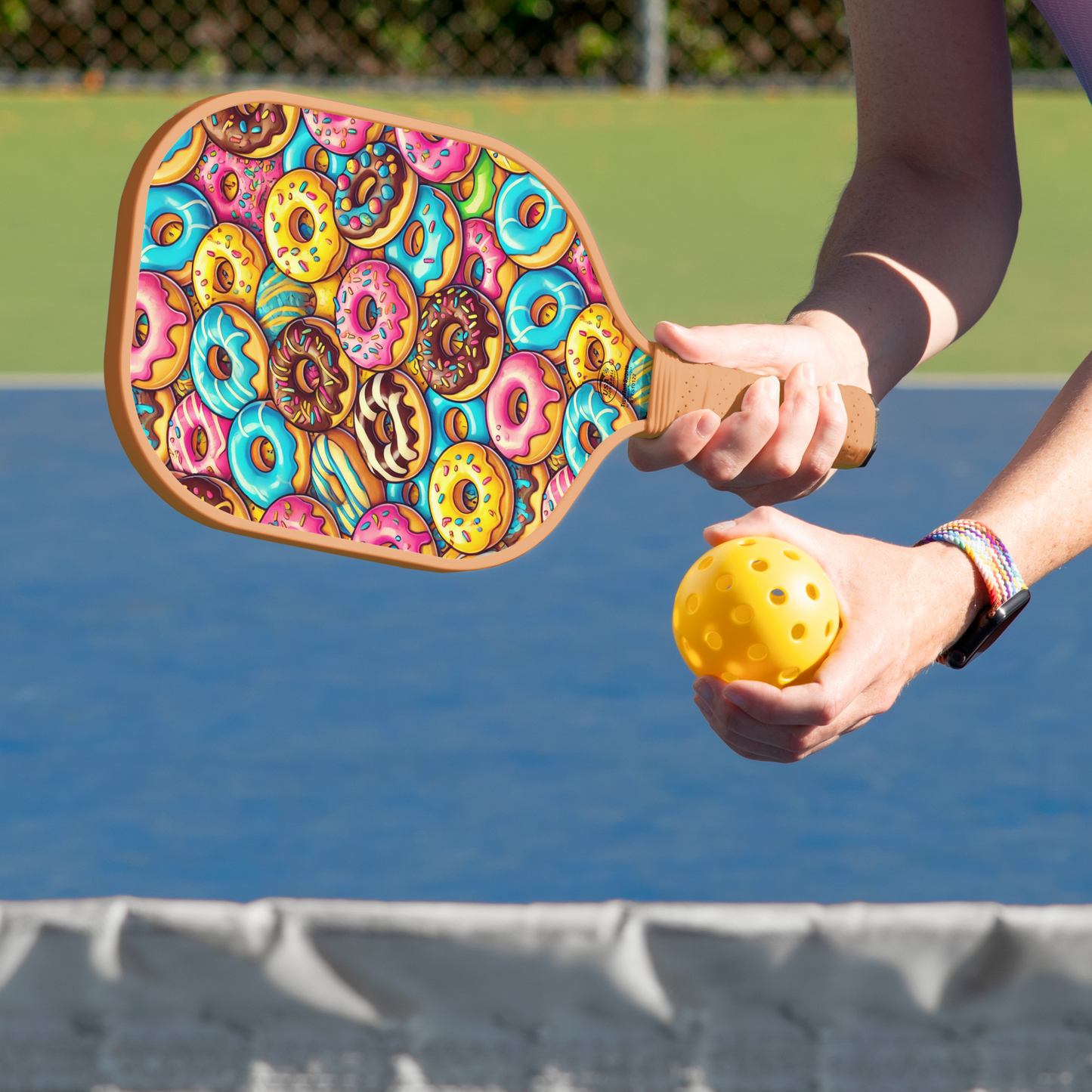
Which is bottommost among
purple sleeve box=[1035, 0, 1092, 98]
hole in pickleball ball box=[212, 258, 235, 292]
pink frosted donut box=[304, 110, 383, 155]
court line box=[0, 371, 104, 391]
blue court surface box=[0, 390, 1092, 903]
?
court line box=[0, 371, 104, 391]

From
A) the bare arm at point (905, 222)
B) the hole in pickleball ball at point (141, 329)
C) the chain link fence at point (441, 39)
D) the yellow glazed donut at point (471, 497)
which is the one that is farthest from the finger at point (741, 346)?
the chain link fence at point (441, 39)

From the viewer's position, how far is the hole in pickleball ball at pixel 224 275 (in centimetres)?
127

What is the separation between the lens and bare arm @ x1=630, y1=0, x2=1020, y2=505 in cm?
155

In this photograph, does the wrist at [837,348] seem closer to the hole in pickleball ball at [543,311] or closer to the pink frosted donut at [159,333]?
the hole in pickleball ball at [543,311]

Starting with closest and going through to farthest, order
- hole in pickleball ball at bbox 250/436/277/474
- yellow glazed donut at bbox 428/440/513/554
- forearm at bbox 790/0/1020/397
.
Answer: hole in pickleball ball at bbox 250/436/277/474, yellow glazed donut at bbox 428/440/513/554, forearm at bbox 790/0/1020/397

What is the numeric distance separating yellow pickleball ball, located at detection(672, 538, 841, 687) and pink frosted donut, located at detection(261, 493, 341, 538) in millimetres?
301

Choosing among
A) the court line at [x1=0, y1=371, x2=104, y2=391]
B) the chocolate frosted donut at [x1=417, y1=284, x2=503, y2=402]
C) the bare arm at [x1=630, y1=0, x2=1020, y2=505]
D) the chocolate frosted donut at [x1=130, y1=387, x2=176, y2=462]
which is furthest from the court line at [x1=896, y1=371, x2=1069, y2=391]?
the chocolate frosted donut at [x1=130, y1=387, x2=176, y2=462]

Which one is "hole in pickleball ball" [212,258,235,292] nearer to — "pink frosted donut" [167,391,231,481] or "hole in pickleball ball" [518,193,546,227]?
"pink frosted donut" [167,391,231,481]

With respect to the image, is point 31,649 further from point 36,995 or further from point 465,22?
point 465,22

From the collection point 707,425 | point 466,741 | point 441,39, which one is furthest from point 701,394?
point 441,39

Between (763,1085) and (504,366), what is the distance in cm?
69

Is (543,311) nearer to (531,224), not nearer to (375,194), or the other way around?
(531,224)

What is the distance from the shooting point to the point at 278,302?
4.35 feet

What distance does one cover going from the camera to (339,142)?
1.37 m
